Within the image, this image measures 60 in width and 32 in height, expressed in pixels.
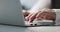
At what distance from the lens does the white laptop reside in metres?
0.87

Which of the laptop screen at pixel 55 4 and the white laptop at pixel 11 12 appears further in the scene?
the laptop screen at pixel 55 4

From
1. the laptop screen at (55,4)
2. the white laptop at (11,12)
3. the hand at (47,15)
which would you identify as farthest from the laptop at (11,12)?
the laptop screen at (55,4)

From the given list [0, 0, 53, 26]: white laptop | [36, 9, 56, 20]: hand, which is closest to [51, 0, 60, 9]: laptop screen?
[36, 9, 56, 20]: hand

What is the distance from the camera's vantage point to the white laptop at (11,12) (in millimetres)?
869

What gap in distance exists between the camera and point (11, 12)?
0.89 m

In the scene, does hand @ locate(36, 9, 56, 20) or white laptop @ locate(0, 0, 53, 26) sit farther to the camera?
hand @ locate(36, 9, 56, 20)

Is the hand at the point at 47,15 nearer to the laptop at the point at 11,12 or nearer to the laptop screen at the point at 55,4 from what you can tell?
the laptop at the point at 11,12

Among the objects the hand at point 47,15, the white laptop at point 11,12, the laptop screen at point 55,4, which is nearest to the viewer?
the white laptop at point 11,12

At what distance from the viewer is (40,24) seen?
0.95m

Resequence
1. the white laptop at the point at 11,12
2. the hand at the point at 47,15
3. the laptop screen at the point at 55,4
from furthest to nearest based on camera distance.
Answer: the laptop screen at the point at 55,4, the hand at the point at 47,15, the white laptop at the point at 11,12

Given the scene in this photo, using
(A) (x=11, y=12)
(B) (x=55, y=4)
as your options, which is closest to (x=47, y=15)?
(A) (x=11, y=12)

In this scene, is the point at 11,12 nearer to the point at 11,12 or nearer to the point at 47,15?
the point at 11,12

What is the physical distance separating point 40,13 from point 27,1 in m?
0.77

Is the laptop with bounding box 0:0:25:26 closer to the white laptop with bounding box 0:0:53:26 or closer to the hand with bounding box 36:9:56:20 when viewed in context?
the white laptop with bounding box 0:0:53:26
